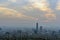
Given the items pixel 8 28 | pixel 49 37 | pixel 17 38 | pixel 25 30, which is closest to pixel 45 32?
pixel 49 37

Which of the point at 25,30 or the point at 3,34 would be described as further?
the point at 25,30

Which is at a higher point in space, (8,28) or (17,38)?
(8,28)

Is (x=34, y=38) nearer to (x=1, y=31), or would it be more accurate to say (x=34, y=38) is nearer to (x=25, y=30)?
(x=25, y=30)

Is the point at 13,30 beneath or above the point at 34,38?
above

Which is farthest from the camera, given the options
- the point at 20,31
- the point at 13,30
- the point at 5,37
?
the point at 20,31

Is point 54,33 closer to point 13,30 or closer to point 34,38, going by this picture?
point 34,38

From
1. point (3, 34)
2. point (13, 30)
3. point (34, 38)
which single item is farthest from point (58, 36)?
point (3, 34)

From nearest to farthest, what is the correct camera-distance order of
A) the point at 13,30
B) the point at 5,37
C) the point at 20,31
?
the point at 5,37
the point at 13,30
the point at 20,31

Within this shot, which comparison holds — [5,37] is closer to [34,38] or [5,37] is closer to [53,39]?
[34,38]

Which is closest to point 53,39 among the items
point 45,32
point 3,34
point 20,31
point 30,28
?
point 45,32
